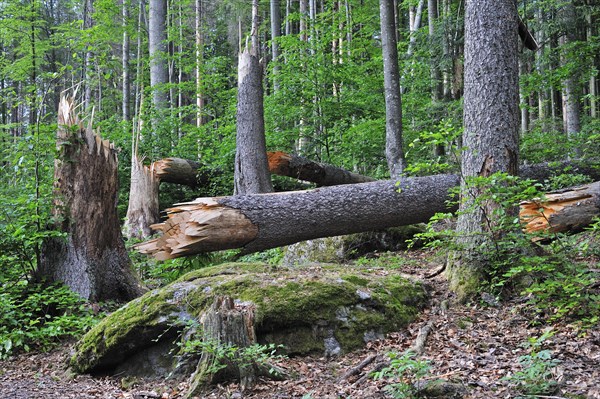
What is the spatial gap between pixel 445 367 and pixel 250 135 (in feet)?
24.3

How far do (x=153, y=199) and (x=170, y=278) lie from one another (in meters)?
4.44

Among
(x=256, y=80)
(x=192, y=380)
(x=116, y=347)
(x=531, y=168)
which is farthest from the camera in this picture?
(x=256, y=80)

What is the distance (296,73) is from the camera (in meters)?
14.2

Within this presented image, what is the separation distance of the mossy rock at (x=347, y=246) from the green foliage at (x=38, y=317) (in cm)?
361

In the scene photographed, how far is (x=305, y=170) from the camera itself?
38.3 ft

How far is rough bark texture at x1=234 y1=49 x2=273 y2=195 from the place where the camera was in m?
10.3

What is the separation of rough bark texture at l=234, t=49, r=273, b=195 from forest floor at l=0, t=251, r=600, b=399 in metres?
5.26

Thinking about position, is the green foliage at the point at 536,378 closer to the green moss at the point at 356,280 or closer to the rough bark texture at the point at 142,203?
the green moss at the point at 356,280

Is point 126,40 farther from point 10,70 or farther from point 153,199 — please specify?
point 153,199

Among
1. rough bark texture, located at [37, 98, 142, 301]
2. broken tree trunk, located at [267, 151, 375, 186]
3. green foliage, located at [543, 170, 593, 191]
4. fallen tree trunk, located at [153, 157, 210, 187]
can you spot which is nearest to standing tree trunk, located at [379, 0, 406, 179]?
broken tree trunk, located at [267, 151, 375, 186]

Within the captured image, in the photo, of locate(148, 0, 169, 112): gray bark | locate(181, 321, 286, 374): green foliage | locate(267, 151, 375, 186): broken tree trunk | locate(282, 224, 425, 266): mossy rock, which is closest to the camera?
locate(181, 321, 286, 374): green foliage

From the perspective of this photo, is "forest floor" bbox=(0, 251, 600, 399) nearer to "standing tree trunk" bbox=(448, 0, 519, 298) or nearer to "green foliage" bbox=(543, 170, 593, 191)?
"standing tree trunk" bbox=(448, 0, 519, 298)

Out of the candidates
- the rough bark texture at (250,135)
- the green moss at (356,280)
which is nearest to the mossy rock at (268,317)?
the green moss at (356,280)

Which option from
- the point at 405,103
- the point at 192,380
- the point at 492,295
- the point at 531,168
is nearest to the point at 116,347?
the point at 192,380
